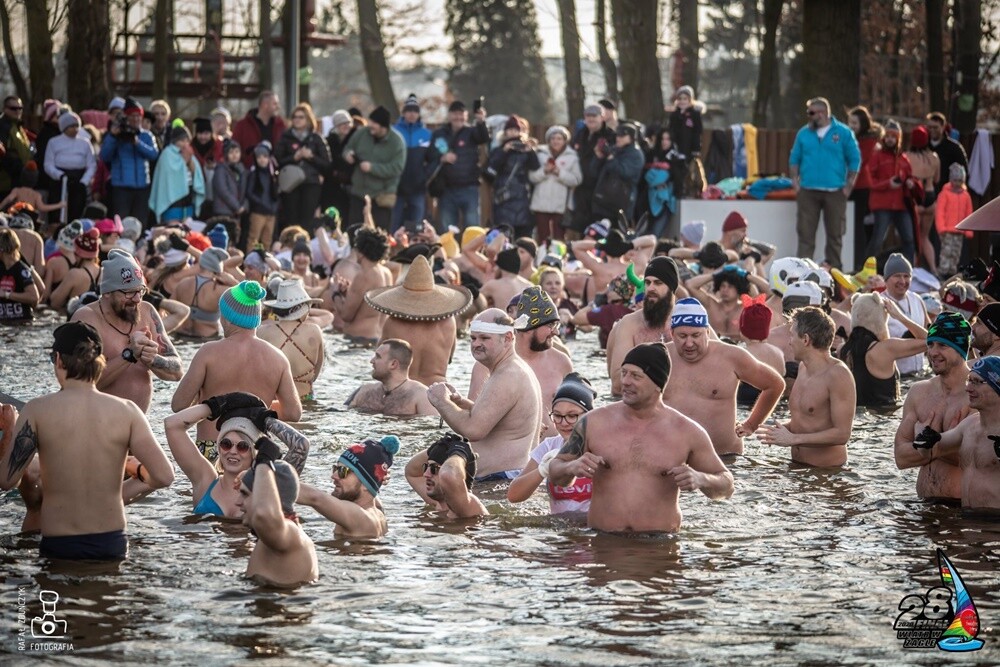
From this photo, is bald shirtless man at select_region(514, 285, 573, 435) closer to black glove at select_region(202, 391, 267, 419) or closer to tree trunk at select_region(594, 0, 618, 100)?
black glove at select_region(202, 391, 267, 419)

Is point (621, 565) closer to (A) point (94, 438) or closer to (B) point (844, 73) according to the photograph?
(A) point (94, 438)

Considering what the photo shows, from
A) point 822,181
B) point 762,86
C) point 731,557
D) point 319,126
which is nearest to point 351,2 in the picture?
point 762,86

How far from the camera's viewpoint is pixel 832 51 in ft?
80.8

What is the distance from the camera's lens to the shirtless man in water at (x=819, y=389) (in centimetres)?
1071

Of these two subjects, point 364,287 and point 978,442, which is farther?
point 364,287

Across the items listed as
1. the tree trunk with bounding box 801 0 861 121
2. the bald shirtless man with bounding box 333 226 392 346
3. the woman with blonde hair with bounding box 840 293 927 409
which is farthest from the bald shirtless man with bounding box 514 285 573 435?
the tree trunk with bounding box 801 0 861 121

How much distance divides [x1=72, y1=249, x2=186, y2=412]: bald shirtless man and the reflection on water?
770mm

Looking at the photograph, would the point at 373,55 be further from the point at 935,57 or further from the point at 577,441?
the point at 577,441

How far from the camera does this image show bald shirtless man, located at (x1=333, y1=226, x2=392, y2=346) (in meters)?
15.3

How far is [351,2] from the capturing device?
172 ft

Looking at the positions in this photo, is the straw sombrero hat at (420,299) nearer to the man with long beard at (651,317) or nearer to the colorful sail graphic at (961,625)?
the man with long beard at (651,317)

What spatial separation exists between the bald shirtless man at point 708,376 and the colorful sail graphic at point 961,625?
114 inches

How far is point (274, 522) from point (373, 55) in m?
31.9

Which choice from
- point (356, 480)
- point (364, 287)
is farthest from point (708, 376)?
point (364, 287)
